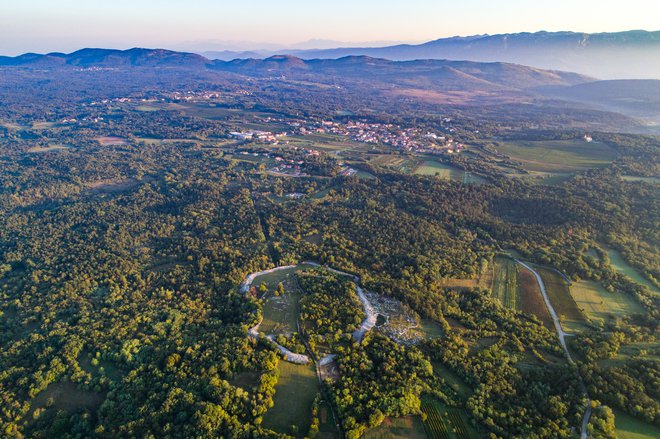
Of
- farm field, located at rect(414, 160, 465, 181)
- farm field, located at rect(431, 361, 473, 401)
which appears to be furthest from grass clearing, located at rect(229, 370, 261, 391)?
farm field, located at rect(414, 160, 465, 181)

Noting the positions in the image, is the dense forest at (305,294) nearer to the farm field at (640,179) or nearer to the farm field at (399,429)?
the farm field at (399,429)

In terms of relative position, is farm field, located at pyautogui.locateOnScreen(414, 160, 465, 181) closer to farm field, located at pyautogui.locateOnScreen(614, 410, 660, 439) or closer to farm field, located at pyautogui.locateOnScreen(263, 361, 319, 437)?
farm field, located at pyautogui.locateOnScreen(614, 410, 660, 439)

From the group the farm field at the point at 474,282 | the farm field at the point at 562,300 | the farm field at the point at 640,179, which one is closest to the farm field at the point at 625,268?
the farm field at the point at 562,300

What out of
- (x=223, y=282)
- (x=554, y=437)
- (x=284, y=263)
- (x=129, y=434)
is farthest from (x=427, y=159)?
(x=129, y=434)

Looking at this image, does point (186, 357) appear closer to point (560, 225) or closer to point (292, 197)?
point (292, 197)

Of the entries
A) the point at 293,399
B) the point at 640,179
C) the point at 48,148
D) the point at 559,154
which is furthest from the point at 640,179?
the point at 48,148
